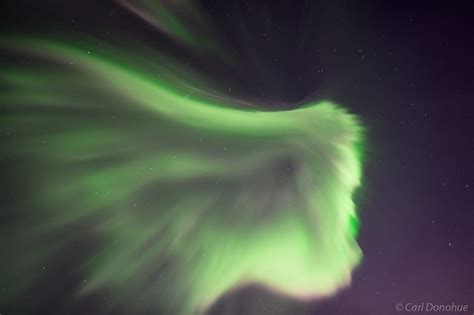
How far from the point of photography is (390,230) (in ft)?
3.51

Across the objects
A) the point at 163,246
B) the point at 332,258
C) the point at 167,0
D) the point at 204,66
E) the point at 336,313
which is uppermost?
the point at 167,0

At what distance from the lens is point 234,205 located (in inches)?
42.4

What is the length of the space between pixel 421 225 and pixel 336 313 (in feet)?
1.10

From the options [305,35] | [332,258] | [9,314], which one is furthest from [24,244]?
[305,35]

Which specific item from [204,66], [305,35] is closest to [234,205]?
[204,66]

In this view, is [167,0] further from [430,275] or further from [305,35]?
[430,275]

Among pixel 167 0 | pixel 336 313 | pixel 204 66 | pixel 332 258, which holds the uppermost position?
pixel 167 0

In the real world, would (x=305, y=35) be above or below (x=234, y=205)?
above

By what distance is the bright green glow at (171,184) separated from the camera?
1.03m

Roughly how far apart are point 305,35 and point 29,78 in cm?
76

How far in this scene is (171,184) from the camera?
1.06m

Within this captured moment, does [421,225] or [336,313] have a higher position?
[421,225]

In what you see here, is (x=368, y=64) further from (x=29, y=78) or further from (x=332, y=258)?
(x=29, y=78)

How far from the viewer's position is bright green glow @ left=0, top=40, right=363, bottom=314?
1030mm
